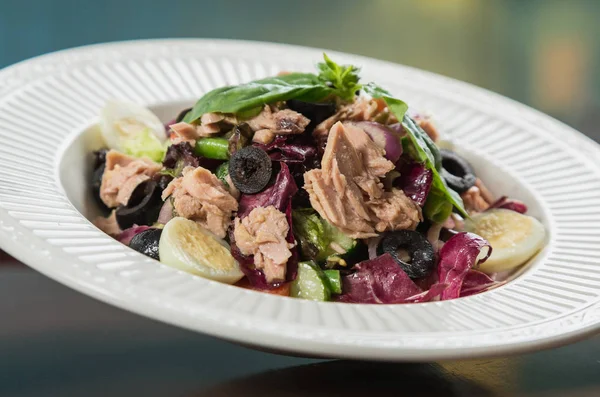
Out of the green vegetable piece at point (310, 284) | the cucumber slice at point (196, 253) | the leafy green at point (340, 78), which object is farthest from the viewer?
the leafy green at point (340, 78)

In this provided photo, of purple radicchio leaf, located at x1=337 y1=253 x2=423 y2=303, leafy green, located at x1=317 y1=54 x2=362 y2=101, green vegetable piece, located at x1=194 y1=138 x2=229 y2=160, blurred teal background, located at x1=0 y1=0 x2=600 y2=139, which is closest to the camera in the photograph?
purple radicchio leaf, located at x1=337 y1=253 x2=423 y2=303

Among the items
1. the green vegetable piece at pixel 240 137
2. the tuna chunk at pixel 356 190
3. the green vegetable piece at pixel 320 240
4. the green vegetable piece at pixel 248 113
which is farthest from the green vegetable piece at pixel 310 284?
the green vegetable piece at pixel 248 113

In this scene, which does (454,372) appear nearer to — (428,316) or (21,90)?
(428,316)

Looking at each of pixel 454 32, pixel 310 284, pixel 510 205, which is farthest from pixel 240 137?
pixel 454 32

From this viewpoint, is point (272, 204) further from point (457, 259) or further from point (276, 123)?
point (457, 259)

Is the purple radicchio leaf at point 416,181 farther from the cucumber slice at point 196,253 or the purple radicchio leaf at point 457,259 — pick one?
the cucumber slice at point 196,253

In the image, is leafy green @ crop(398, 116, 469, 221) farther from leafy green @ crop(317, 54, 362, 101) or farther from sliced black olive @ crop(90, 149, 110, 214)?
sliced black olive @ crop(90, 149, 110, 214)

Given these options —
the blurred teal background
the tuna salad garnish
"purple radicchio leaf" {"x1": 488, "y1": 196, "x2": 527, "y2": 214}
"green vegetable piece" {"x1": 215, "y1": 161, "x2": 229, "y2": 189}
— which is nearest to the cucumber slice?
the tuna salad garnish
